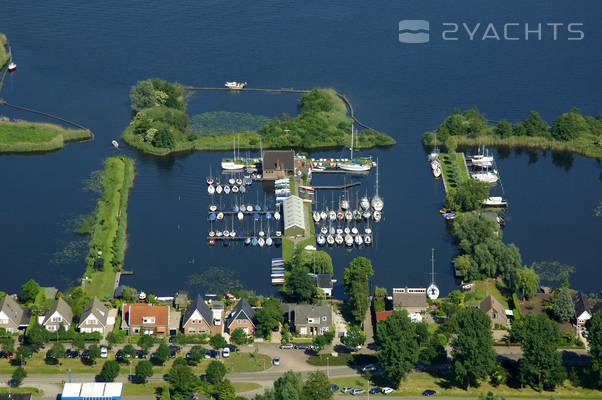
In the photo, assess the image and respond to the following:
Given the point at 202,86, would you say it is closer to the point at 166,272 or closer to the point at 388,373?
the point at 166,272

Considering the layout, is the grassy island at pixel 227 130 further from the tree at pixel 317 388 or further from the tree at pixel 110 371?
the tree at pixel 317 388

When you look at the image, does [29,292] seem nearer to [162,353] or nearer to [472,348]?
[162,353]

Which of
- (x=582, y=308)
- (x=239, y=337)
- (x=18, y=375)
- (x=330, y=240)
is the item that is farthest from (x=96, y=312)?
(x=582, y=308)

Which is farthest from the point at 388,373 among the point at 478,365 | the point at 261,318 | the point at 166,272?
the point at 166,272

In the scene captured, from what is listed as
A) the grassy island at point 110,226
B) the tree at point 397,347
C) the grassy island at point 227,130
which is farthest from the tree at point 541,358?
the grassy island at point 227,130

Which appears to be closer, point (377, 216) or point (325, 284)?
point (325, 284)

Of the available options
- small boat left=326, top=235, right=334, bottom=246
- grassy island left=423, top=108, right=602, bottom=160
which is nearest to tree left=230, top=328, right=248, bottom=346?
small boat left=326, top=235, right=334, bottom=246
